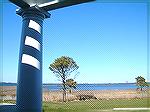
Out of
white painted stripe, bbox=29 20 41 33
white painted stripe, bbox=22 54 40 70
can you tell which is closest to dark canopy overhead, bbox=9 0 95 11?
white painted stripe, bbox=29 20 41 33

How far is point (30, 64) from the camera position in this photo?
6828mm

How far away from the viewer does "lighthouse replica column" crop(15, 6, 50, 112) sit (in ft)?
22.4

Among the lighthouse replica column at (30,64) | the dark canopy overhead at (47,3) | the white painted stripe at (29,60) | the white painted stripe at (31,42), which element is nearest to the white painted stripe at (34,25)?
the lighthouse replica column at (30,64)

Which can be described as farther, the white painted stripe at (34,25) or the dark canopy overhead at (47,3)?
the white painted stripe at (34,25)

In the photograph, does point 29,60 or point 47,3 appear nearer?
point 29,60

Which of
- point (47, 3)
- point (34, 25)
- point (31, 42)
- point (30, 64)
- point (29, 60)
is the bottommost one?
point (30, 64)

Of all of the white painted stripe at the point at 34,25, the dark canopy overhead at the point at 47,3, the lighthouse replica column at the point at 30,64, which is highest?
the dark canopy overhead at the point at 47,3

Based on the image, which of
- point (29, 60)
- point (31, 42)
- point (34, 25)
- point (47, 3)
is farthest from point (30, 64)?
point (47, 3)

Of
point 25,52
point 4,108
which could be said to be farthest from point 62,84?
point 25,52

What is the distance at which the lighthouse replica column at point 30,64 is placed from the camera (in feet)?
22.4

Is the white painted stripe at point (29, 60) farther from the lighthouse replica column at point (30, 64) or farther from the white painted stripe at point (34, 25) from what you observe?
the white painted stripe at point (34, 25)

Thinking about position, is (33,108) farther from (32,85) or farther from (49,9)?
(49,9)

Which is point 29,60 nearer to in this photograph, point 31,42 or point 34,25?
point 31,42

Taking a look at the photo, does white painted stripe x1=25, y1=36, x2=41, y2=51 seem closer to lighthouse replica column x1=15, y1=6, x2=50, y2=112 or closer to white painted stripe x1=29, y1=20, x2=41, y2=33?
lighthouse replica column x1=15, y1=6, x2=50, y2=112
